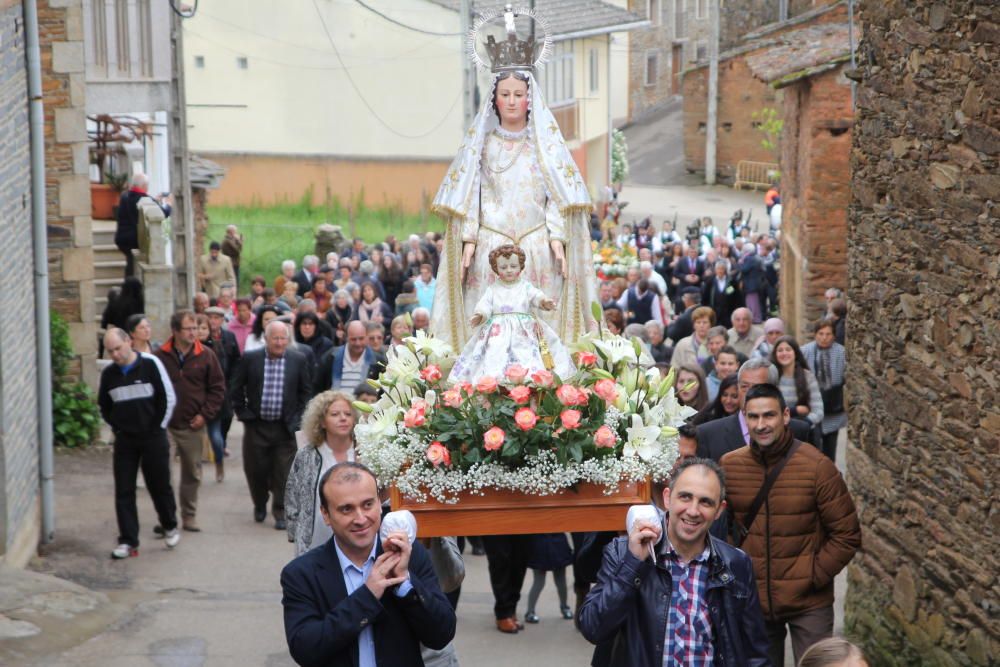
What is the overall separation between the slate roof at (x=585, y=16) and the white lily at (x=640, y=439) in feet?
113

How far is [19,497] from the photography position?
11.1 m

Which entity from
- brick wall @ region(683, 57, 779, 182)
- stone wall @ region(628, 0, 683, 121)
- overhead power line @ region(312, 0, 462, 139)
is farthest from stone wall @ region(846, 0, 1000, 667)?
stone wall @ region(628, 0, 683, 121)

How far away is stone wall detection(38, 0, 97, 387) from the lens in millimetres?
15820

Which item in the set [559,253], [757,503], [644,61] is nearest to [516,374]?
[757,503]

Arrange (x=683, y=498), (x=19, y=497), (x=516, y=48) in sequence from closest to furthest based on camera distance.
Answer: (x=683, y=498)
(x=516, y=48)
(x=19, y=497)

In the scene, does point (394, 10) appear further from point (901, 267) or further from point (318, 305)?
point (901, 267)

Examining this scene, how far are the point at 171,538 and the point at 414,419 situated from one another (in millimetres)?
5434

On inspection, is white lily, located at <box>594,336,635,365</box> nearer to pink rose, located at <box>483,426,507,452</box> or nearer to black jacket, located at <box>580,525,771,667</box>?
pink rose, located at <box>483,426,507,452</box>

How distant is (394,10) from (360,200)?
16.7ft

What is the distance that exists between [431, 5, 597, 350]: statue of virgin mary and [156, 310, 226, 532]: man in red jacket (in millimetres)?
3563

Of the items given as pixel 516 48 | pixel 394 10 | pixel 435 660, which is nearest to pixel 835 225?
pixel 516 48

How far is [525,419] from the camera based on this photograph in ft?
23.6

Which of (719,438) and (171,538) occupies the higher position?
(719,438)

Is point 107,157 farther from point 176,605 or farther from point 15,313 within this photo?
point 176,605
